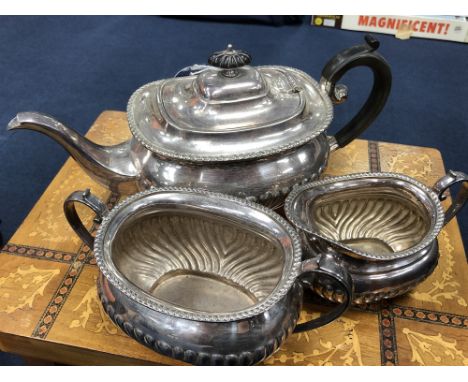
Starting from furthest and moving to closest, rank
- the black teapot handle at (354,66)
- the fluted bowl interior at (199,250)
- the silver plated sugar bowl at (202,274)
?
1. the black teapot handle at (354,66)
2. the fluted bowl interior at (199,250)
3. the silver plated sugar bowl at (202,274)

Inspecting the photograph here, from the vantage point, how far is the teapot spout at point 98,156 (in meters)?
0.65

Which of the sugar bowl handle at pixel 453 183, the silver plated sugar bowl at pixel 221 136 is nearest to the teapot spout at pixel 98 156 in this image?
the silver plated sugar bowl at pixel 221 136

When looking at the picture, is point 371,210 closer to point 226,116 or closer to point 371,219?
point 371,219

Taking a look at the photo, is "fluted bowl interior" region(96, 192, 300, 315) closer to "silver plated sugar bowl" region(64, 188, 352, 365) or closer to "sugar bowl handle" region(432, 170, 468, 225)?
"silver plated sugar bowl" region(64, 188, 352, 365)

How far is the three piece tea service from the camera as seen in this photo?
1.95ft

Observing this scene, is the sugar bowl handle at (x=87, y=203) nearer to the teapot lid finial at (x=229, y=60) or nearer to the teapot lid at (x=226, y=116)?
the teapot lid at (x=226, y=116)

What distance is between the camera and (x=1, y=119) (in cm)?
144

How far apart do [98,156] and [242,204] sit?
24cm

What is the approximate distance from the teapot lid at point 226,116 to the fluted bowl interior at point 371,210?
0.09 meters

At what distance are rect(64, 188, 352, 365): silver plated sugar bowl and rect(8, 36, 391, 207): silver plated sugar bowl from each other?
0.05 m

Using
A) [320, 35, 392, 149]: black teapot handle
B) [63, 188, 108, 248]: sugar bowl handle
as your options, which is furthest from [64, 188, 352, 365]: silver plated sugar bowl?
[320, 35, 392, 149]: black teapot handle

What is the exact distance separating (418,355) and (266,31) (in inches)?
57.7

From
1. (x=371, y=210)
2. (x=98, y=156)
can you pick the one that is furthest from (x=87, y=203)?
(x=371, y=210)

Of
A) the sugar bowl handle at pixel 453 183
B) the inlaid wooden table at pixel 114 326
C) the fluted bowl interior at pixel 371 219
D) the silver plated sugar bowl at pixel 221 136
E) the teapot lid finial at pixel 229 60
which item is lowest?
the inlaid wooden table at pixel 114 326
